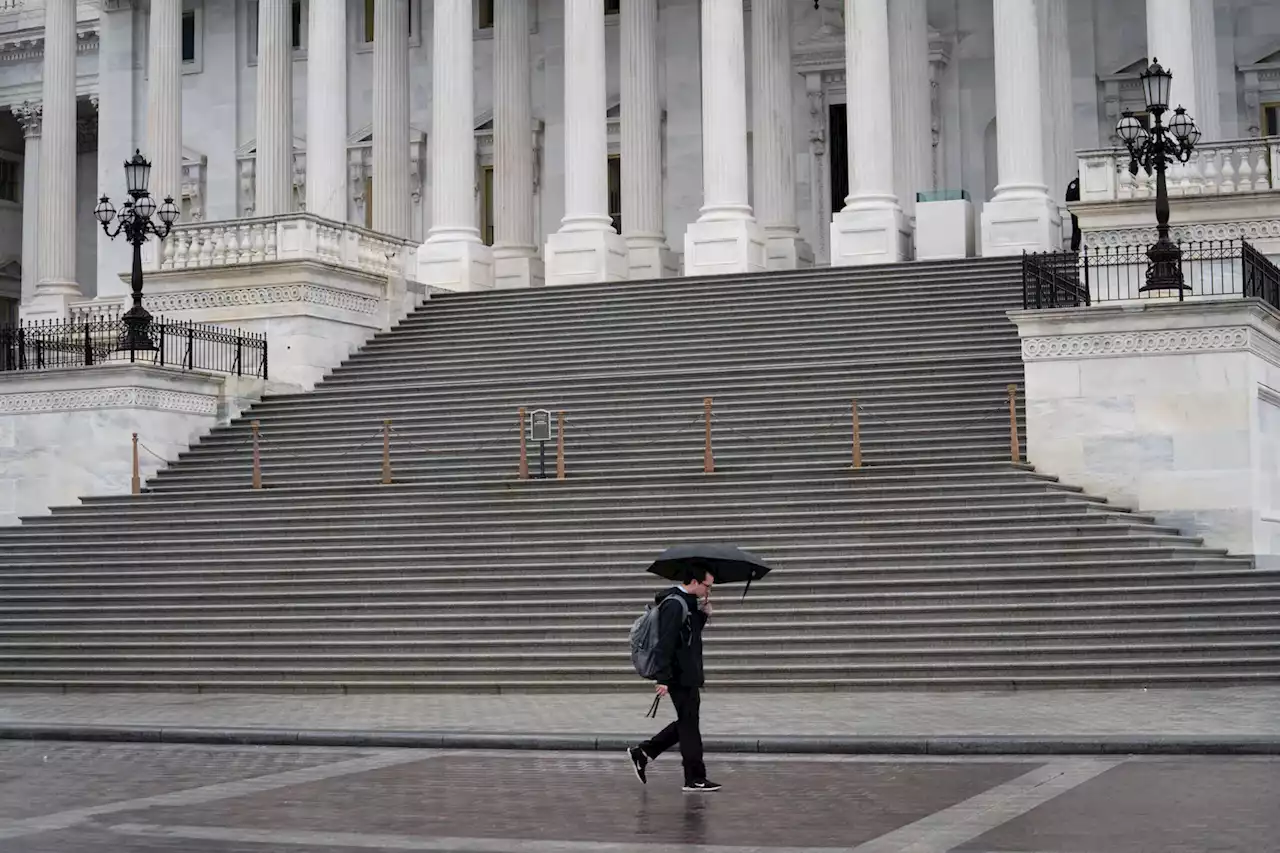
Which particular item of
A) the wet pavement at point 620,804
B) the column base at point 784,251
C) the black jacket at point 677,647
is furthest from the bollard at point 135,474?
the black jacket at point 677,647

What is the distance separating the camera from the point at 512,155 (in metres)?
47.8

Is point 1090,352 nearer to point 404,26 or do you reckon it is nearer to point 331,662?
point 331,662

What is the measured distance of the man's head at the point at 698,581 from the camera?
49.0 feet

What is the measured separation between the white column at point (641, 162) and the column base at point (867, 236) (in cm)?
572

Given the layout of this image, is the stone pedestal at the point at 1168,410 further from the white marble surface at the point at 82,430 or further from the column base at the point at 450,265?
the column base at the point at 450,265

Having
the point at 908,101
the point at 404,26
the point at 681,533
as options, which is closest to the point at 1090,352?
the point at 681,533

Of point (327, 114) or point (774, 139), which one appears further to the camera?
point (774, 139)

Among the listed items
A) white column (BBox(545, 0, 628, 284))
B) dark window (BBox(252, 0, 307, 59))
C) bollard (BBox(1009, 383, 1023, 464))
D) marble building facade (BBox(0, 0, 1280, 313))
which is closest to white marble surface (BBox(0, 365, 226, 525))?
marble building facade (BBox(0, 0, 1280, 313))

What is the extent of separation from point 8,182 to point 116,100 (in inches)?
414

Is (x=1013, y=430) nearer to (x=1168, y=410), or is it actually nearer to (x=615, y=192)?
(x=1168, y=410)

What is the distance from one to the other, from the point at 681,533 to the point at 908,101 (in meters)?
20.9

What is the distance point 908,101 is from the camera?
4456 centimetres

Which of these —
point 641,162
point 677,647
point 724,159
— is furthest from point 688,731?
point 641,162

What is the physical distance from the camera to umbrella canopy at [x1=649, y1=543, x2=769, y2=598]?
14750 millimetres
